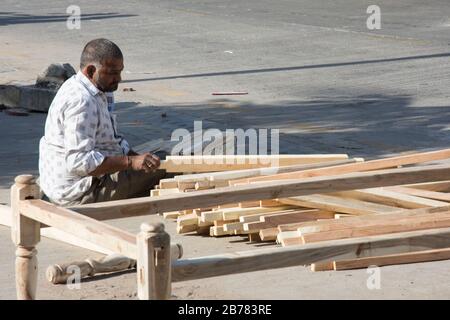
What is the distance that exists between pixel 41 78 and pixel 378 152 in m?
4.69

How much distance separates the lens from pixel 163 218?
9.13 metres

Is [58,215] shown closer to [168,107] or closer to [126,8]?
[168,107]

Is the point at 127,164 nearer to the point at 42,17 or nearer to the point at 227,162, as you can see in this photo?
the point at 227,162

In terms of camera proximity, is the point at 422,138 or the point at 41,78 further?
the point at 41,78

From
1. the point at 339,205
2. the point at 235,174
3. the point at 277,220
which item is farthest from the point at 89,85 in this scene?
the point at 339,205

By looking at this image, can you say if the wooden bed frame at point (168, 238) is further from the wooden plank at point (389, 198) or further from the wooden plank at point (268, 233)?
the wooden plank at point (389, 198)

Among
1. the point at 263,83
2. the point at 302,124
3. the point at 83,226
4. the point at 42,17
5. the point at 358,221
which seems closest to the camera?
the point at 83,226

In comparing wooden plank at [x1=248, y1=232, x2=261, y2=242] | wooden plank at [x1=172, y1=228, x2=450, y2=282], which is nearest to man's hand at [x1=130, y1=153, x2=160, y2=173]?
wooden plank at [x1=248, y1=232, x2=261, y2=242]

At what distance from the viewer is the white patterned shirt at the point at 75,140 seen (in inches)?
326

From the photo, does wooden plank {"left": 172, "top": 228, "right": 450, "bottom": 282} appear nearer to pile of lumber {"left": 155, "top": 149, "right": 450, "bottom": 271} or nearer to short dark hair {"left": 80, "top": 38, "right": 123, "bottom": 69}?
pile of lumber {"left": 155, "top": 149, "right": 450, "bottom": 271}

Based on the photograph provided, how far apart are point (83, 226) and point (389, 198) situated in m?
3.42

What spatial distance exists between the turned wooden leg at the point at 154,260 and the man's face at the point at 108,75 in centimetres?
334

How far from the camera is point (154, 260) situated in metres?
5.05
